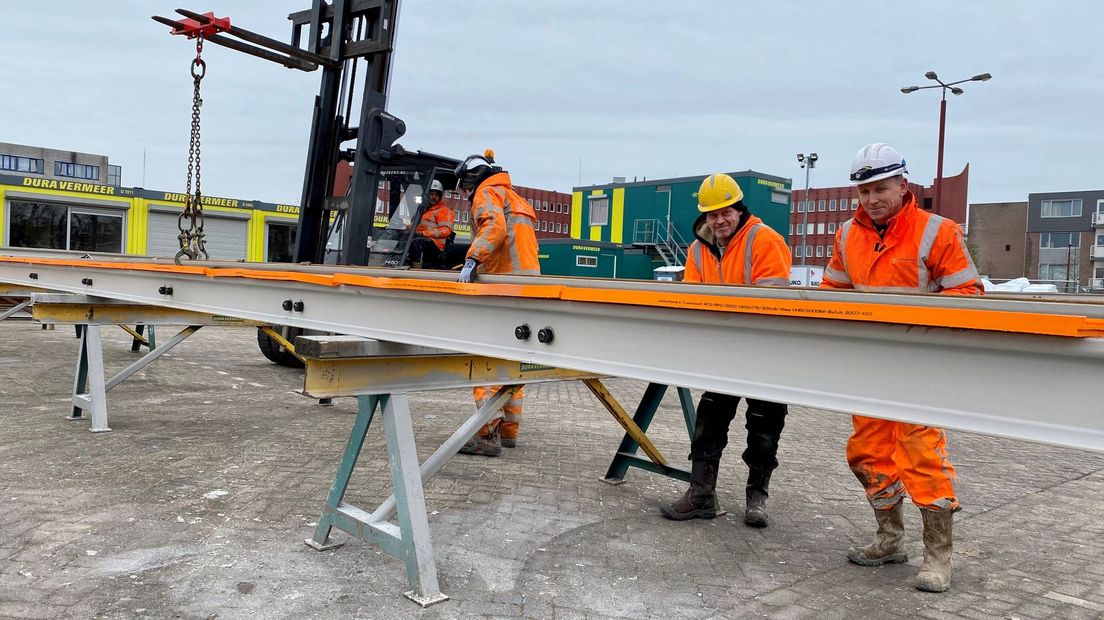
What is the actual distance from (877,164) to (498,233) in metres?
2.64

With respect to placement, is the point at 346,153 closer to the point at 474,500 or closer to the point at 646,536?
the point at 474,500

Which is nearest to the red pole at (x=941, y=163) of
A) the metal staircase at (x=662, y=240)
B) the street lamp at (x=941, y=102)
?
the street lamp at (x=941, y=102)

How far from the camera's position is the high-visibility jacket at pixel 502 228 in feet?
17.9

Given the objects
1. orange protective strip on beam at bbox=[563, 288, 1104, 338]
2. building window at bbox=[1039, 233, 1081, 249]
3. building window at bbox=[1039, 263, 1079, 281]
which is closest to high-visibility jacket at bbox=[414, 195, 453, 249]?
orange protective strip on beam at bbox=[563, 288, 1104, 338]

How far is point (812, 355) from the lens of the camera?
2.14 meters

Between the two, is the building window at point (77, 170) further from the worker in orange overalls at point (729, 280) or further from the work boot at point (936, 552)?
the work boot at point (936, 552)

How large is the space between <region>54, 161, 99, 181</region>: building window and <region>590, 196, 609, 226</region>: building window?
44421mm

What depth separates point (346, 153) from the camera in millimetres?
8273

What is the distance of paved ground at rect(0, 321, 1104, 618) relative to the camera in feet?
11.0

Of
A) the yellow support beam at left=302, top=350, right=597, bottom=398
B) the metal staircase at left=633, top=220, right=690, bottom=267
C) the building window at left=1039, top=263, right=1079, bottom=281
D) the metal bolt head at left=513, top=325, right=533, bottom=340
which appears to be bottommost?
the yellow support beam at left=302, top=350, right=597, bottom=398

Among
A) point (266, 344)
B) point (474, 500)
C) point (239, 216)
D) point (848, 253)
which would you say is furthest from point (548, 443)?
point (239, 216)

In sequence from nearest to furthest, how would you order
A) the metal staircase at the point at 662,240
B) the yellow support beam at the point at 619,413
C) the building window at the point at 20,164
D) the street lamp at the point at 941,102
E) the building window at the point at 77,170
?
the yellow support beam at the point at 619,413 → the street lamp at the point at 941,102 → the metal staircase at the point at 662,240 → the building window at the point at 20,164 → the building window at the point at 77,170

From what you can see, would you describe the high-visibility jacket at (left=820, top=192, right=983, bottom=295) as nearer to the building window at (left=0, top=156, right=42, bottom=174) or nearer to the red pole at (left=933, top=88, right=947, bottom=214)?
the red pole at (left=933, top=88, right=947, bottom=214)

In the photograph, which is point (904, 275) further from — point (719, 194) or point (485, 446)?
point (485, 446)
